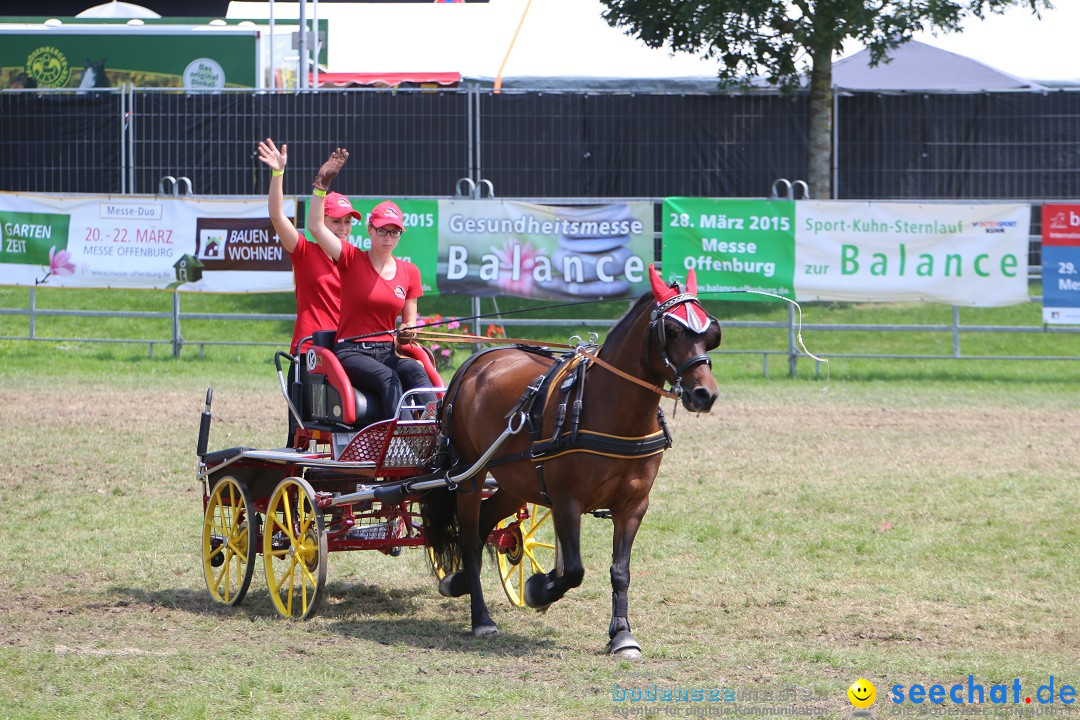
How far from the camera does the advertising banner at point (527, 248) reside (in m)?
16.8

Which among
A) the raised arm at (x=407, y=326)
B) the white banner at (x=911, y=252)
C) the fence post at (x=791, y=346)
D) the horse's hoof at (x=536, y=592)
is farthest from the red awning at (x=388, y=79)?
the horse's hoof at (x=536, y=592)

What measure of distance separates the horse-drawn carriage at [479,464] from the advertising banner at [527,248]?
8.60 meters

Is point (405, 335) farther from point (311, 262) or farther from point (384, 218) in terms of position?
point (311, 262)

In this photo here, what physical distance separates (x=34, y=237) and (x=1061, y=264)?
1236 centimetres

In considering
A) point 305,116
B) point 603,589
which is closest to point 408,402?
point 603,589

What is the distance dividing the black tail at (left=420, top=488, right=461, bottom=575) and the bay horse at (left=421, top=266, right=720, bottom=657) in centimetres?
42

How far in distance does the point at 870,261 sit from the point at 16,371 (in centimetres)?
1018

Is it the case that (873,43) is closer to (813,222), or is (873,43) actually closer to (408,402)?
(813,222)

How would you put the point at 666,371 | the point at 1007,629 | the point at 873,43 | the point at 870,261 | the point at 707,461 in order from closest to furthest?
the point at 666,371
the point at 1007,629
the point at 707,461
the point at 870,261
the point at 873,43

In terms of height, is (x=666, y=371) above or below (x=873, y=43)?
below

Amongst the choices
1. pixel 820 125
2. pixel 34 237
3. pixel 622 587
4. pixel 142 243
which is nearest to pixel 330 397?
pixel 622 587

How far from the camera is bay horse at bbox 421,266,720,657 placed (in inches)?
242

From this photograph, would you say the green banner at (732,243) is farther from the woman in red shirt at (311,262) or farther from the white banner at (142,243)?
the woman in red shirt at (311,262)

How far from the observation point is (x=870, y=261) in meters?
16.5
